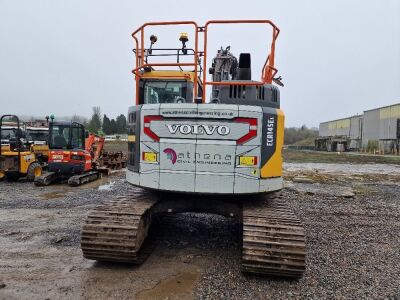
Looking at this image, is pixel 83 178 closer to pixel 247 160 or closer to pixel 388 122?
pixel 247 160

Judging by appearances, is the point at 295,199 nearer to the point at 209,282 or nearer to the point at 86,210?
the point at 86,210

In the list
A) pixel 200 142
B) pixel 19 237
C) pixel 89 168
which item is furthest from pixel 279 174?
pixel 89 168

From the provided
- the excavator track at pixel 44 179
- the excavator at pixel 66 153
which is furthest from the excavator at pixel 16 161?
the excavator track at pixel 44 179

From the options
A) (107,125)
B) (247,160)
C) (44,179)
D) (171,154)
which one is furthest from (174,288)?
(107,125)

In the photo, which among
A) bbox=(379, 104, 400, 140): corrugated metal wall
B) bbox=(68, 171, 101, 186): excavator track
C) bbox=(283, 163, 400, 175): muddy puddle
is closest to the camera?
bbox=(68, 171, 101, 186): excavator track

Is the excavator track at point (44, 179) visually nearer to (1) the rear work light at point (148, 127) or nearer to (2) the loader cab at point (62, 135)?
(2) the loader cab at point (62, 135)

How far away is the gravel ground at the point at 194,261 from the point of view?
4.17m

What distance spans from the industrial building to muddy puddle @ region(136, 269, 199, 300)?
149 ft

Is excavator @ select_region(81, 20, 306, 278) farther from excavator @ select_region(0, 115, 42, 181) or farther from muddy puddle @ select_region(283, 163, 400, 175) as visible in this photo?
muddy puddle @ select_region(283, 163, 400, 175)

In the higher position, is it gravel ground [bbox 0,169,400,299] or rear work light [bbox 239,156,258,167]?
rear work light [bbox 239,156,258,167]

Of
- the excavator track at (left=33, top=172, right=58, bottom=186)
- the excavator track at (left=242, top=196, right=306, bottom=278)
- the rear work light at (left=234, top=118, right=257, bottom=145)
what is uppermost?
the rear work light at (left=234, top=118, right=257, bottom=145)

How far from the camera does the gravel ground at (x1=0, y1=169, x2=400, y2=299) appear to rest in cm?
417

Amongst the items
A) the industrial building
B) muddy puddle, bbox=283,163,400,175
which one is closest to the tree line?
the industrial building

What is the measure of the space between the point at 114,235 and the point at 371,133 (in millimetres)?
54345
